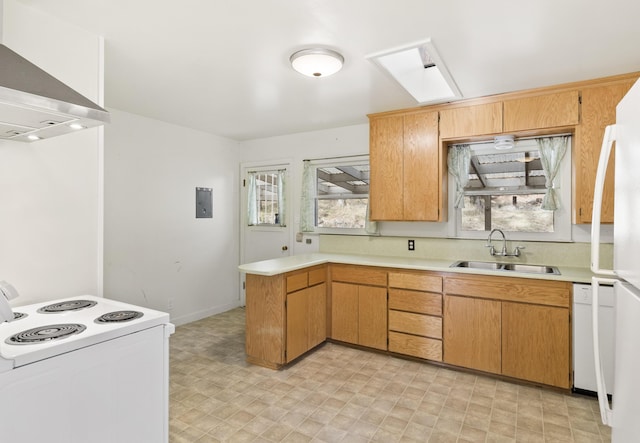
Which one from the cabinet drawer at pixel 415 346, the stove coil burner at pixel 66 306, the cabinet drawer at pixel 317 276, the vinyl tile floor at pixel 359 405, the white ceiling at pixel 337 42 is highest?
the white ceiling at pixel 337 42

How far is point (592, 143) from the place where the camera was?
2740mm

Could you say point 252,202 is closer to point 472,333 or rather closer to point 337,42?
point 337,42

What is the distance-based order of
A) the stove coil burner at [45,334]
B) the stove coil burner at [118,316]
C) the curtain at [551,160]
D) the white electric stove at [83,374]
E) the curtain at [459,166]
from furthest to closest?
the curtain at [459,166] → the curtain at [551,160] → the stove coil burner at [118,316] → the stove coil burner at [45,334] → the white electric stove at [83,374]

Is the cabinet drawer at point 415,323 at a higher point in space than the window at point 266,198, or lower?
lower

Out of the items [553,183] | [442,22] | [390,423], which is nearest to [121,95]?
[442,22]

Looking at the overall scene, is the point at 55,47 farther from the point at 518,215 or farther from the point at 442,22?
the point at 518,215

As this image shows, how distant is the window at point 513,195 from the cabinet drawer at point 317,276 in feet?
4.87

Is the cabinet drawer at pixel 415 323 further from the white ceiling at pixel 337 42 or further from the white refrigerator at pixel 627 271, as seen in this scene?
the white ceiling at pixel 337 42

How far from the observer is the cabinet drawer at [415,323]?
3.12 meters

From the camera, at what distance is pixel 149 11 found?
6.18 feet

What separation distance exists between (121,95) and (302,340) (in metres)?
2.83

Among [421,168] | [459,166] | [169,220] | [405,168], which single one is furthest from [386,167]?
[169,220]

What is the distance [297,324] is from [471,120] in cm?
249

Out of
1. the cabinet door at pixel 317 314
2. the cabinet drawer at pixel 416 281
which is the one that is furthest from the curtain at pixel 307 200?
the cabinet drawer at pixel 416 281
